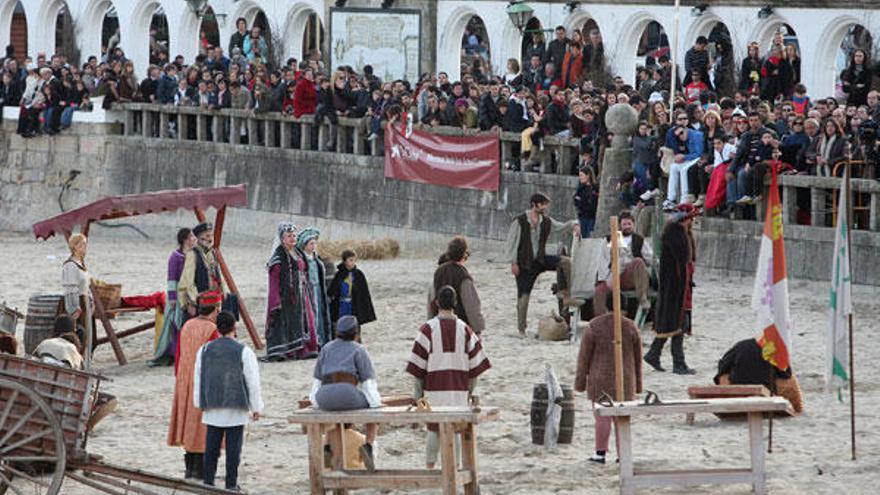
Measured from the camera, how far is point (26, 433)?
14.7 m

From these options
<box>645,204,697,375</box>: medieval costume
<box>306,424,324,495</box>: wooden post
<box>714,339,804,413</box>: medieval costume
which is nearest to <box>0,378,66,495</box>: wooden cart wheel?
<box>306,424,324,495</box>: wooden post

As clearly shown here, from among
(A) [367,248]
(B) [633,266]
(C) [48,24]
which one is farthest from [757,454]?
(C) [48,24]

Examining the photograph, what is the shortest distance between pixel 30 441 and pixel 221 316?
4.85 ft

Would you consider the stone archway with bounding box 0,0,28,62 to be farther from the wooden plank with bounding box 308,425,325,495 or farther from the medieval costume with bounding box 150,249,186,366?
the wooden plank with bounding box 308,425,325,495

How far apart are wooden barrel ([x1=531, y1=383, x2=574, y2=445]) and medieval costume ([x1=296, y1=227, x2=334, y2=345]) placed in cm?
513

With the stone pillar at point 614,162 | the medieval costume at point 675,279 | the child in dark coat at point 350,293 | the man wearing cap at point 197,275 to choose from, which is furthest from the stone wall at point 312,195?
the man wearing cap at point 197,275

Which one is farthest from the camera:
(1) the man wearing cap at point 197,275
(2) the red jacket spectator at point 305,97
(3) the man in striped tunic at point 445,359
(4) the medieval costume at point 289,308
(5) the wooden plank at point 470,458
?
(2) the red jacket spectator at point 305,97

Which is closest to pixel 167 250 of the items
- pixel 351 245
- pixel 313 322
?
pixel 351 245

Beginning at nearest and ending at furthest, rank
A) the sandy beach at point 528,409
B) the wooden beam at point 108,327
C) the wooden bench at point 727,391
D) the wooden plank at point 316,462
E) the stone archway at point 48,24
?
the wooden plank at point 316,462, the sandy beach at point 528,409, the wooden bench at point 727,391, the wooden beam at point 108,327, the stone archway at point 48,24

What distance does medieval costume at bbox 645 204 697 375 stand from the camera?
19.7 m

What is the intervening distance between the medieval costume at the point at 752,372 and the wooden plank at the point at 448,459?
3608 millimetres

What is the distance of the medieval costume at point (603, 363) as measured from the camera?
636 inches

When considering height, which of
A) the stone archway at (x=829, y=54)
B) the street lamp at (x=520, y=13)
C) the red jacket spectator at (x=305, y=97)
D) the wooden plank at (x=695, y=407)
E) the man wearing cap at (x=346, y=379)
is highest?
the street lamp at (x=520, y=13)

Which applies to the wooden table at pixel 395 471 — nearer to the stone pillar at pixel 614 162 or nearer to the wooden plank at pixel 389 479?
the wooden plank at pixel 389 479
